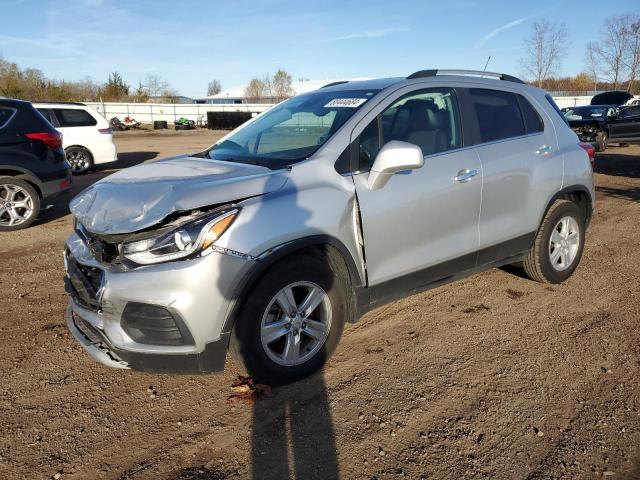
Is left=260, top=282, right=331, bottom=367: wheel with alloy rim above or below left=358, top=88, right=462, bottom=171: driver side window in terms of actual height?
below

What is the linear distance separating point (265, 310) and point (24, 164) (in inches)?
235

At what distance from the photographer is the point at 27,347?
376 centimetres

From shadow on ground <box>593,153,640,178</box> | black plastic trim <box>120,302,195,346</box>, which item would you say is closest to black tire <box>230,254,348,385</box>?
black plastic trim <box>120,302,195,346</box>

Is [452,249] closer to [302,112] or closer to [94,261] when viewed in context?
[302,112]

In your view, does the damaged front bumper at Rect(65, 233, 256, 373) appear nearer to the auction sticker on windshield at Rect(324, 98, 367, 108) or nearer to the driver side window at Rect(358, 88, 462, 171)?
the driver side window at Rect(358, 88, 462, 171)

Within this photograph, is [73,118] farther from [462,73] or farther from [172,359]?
[172,359]

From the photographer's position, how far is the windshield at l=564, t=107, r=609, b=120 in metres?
16.5

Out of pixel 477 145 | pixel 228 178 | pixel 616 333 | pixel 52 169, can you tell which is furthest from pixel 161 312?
pixel 52 169

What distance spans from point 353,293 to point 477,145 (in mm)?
1599

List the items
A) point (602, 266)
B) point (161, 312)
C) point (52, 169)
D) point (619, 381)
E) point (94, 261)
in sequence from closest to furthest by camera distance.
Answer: point (161, 312) < point (94, 261) < point (619, 381) < point (602, 266) < point (52, 169)

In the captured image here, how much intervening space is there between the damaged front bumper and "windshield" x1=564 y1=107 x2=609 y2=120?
17.2 meters

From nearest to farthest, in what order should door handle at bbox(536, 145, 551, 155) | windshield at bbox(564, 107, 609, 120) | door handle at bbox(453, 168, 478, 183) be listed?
1. door handle at bbox(453, 168, 478, 183)
2. door handle at bbox(536, 145, 551, 155)
3. windshield at bbox(564, 107, 609, 120)

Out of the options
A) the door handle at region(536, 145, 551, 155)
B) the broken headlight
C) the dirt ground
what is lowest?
the dirt ground

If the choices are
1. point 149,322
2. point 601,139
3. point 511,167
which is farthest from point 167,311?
point 601,139
